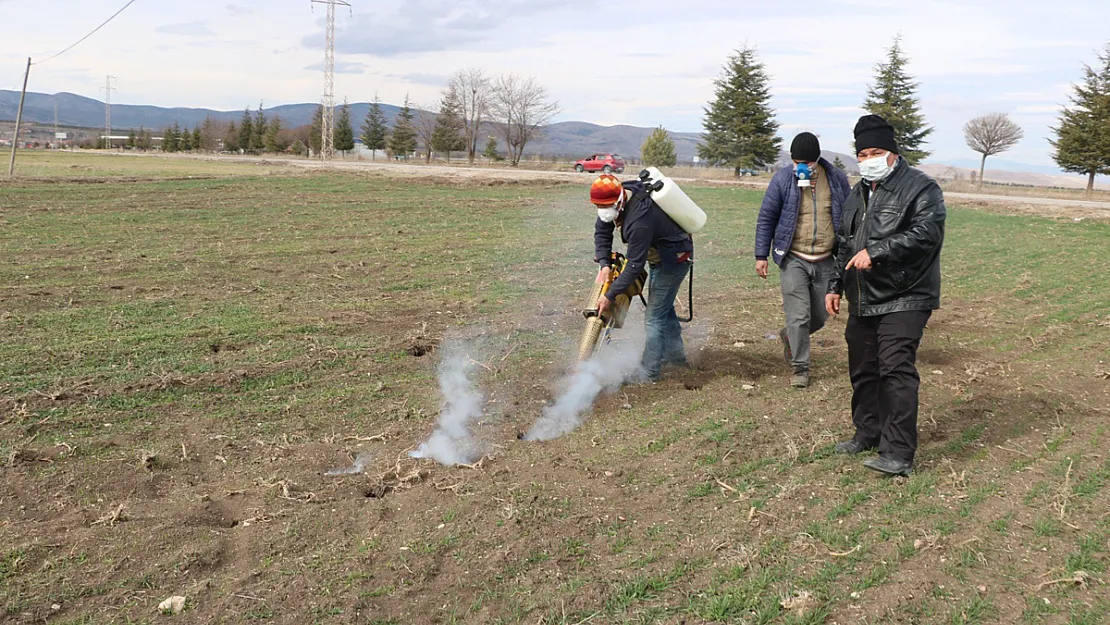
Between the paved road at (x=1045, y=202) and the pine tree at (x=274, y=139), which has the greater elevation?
the pine tree at (x=274, y=139)

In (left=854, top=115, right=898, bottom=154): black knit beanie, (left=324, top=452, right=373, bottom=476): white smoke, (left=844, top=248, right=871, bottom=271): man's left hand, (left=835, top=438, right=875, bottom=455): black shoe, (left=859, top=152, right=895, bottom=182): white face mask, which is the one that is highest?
(left=854, top=115, right=898, bottom=154): black knit beanie

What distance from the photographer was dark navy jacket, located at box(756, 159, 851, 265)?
21.4ft

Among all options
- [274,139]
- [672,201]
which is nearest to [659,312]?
[672,201]

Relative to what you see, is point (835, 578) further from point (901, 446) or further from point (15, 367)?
point (15, 367)

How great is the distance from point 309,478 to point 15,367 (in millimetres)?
3447

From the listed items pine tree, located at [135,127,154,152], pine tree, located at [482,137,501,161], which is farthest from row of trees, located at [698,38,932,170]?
pine tree, located at [135,127,154,152]

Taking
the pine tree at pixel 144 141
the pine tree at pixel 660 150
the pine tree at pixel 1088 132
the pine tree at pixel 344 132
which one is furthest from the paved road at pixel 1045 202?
the pine tree at pixel 144 141

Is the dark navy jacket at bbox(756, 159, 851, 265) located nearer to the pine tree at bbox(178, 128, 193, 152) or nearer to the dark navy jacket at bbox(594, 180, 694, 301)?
the dark navy jacket at bbox(594, 180, 694, 301)

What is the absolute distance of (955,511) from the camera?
4383mm

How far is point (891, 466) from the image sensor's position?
15.9 feet

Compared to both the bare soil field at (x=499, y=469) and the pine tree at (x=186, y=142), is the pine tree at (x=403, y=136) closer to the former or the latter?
the pine tree at (x=186, y=142)

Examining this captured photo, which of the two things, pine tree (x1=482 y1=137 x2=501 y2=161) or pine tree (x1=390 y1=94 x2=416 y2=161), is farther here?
pine tree (x1=390 y1=94 x2=416 y2=161)

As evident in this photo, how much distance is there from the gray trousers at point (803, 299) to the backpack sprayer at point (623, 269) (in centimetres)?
86

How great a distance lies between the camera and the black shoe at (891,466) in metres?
4.84
